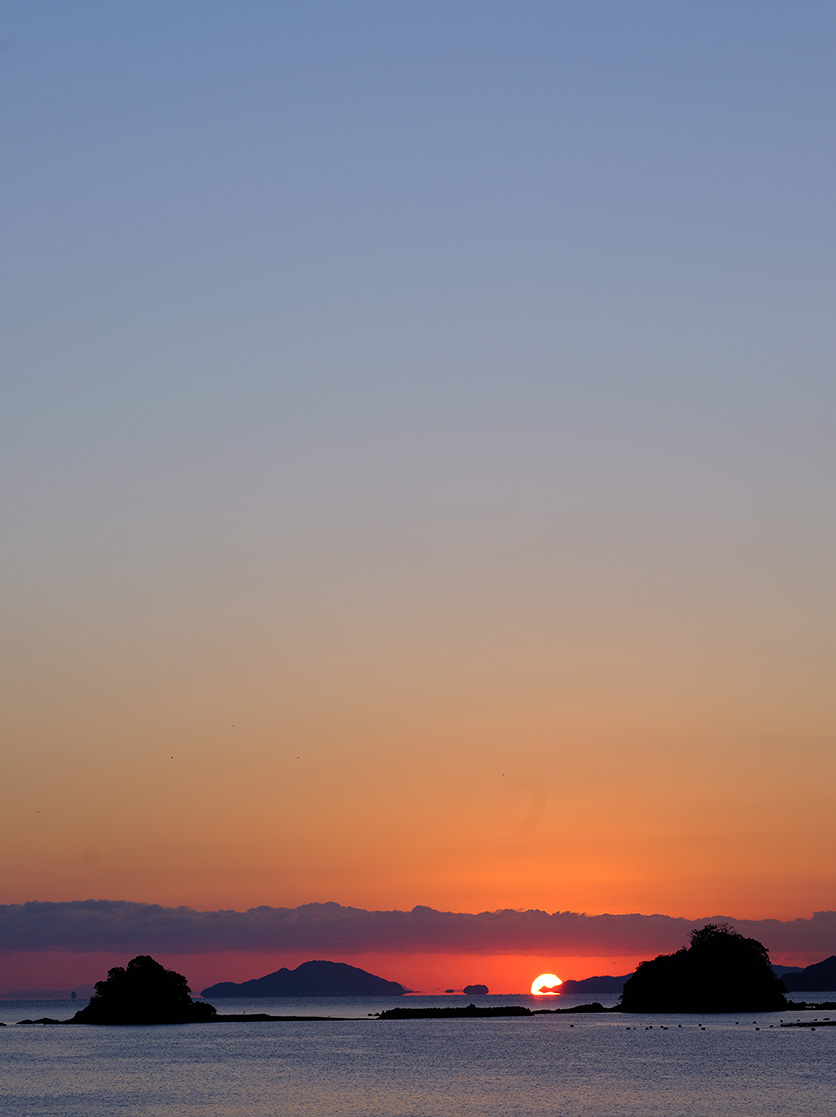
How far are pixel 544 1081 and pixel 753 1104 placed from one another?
29800mm

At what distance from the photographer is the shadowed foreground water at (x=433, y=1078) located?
104 m

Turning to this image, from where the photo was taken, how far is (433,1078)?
132 metres

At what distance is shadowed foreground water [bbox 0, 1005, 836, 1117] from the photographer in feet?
343

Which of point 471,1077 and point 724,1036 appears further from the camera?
point 724,1036

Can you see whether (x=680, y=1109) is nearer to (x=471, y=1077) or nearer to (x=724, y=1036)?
(x=471, y=1077)

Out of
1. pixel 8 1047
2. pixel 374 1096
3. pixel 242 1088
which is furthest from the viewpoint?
pixel 8 1047

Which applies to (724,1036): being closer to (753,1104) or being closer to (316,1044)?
(316,1044)

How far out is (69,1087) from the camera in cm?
12344

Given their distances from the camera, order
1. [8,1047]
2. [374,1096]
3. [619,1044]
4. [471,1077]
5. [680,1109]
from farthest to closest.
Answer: [8,1047], [619,1044], [471,1077], [374,1096], [680,1109]

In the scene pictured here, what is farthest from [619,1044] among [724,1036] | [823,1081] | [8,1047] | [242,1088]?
[8,1047]

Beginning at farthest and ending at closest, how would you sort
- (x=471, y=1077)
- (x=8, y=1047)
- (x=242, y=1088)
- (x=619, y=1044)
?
(x=8, y=1047), (x=619, y=1044), (x=471, y=1077), (x=242, y=1088)

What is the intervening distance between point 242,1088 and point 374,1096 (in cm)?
1562

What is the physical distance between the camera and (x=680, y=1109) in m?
102

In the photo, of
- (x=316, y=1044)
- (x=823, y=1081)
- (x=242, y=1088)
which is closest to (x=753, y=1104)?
(x=823, y=1081)
